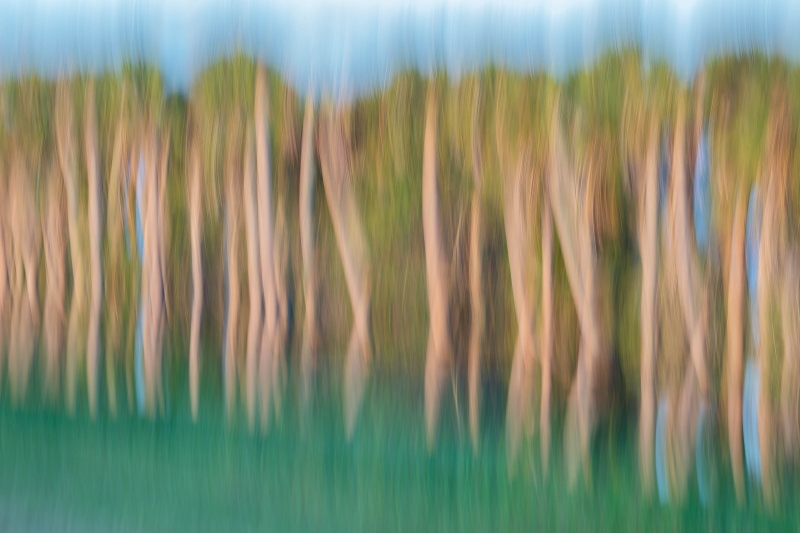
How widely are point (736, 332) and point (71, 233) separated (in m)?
0.51

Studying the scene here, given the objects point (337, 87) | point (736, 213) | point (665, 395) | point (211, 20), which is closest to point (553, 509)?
point (665, 395)

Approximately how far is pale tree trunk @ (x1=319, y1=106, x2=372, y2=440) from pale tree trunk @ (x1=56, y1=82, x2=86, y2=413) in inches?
8.4

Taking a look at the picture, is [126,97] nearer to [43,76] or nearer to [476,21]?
[43,76]

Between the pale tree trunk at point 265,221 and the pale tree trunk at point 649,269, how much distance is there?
0.27m

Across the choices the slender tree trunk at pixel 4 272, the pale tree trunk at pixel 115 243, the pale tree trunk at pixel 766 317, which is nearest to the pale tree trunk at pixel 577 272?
the pale tree trunk at pixel 766 317

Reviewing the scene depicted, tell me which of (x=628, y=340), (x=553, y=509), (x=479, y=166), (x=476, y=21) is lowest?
(x=553, y=509)

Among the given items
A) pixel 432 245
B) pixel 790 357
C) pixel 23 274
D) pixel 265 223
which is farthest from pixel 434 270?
pixel 23 274

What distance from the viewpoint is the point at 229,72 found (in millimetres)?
558

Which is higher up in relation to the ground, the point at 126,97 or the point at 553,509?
the point at 126,97

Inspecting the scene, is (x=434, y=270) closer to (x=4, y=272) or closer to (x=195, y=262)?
(x=195, y=262)

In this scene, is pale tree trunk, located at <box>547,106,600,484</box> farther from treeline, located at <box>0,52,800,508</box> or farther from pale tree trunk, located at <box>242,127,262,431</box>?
pale tree trunk, located at <box>242,127,262,431</box>

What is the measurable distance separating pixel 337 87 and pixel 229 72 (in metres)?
0.09

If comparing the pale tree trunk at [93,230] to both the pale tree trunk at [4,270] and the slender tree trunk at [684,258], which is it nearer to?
the pale tree trunk at [4,270]

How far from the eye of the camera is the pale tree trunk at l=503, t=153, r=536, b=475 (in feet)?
1.66
